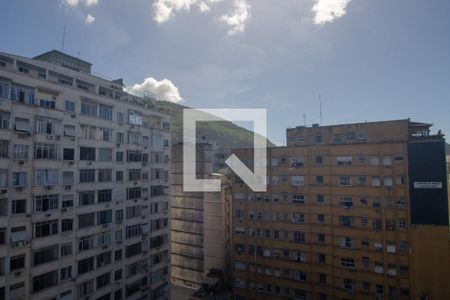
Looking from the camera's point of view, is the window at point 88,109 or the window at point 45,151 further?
the window at point 88,109

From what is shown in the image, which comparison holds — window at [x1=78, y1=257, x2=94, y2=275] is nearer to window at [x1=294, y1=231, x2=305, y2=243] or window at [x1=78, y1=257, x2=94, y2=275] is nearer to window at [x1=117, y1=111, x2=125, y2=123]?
window at [x1=117, y1=111, x2=125, y2=123]

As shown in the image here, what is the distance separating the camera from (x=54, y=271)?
89.6ft

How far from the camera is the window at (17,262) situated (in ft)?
78.8

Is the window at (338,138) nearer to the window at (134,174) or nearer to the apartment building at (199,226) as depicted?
the apartment building at (199,226)

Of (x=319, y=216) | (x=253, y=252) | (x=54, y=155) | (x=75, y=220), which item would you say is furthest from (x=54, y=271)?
(x=319, y=216)

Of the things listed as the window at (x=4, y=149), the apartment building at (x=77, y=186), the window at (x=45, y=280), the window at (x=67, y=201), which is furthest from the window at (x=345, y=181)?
the window at (x=4, y=149)

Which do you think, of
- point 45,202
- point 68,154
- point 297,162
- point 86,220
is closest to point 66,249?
point 86,220

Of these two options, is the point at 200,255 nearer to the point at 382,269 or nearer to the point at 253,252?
the point at 253,252

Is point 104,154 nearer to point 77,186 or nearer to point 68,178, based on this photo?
point 77,186

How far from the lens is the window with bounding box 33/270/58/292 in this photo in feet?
84.3

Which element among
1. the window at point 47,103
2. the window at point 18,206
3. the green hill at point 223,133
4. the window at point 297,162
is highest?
the green hill at point 223,133

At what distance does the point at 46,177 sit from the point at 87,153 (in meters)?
4.95

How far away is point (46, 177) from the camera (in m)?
27.0

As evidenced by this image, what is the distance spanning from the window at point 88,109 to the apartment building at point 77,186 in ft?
0.38
